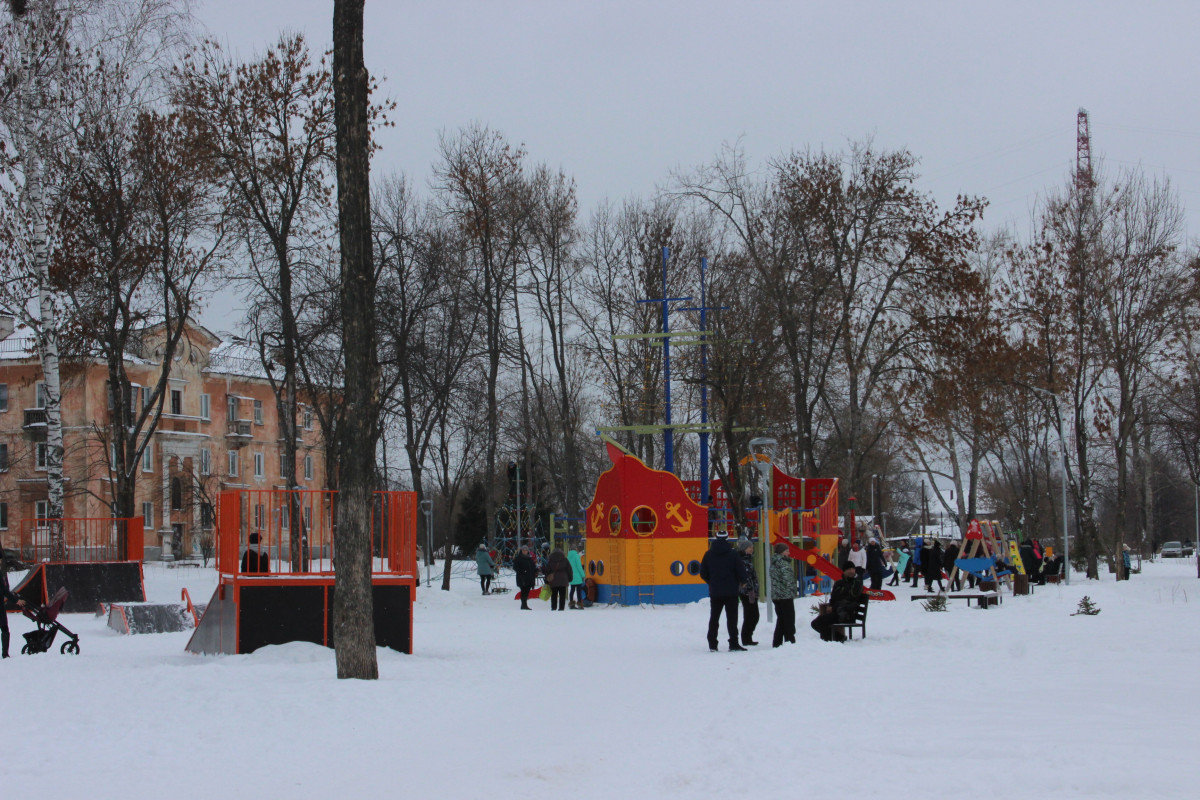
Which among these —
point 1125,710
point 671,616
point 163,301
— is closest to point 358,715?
point 1125,710

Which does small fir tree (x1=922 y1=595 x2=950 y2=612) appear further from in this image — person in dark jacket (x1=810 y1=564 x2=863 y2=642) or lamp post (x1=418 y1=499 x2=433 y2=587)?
lamp post (x1=418 y1=499 x2=433 y2=587)

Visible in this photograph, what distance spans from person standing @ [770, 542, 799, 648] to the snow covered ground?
40 centimetres

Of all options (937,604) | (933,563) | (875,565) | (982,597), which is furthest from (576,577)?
(982,597)

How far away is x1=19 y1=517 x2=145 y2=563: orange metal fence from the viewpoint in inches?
1029

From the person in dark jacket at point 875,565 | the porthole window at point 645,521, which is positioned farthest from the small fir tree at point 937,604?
the porthole window at point 645,521

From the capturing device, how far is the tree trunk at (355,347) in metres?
12.5

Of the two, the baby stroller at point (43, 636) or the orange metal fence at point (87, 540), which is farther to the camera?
the orange metal fence at point (87, 540)

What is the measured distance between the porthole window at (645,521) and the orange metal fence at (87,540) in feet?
36.7

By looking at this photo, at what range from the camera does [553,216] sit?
127 feet

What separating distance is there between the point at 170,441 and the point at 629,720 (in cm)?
5340

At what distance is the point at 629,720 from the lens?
10117 mm

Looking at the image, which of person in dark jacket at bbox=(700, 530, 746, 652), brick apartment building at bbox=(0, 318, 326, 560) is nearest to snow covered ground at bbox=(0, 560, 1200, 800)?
person in dark jacket at bbox=(700, 530, 746, 652)

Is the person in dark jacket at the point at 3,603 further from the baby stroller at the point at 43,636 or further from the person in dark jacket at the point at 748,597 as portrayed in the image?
the person in dark jacket at the point at 748,597

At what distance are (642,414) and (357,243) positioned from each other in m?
26.7
